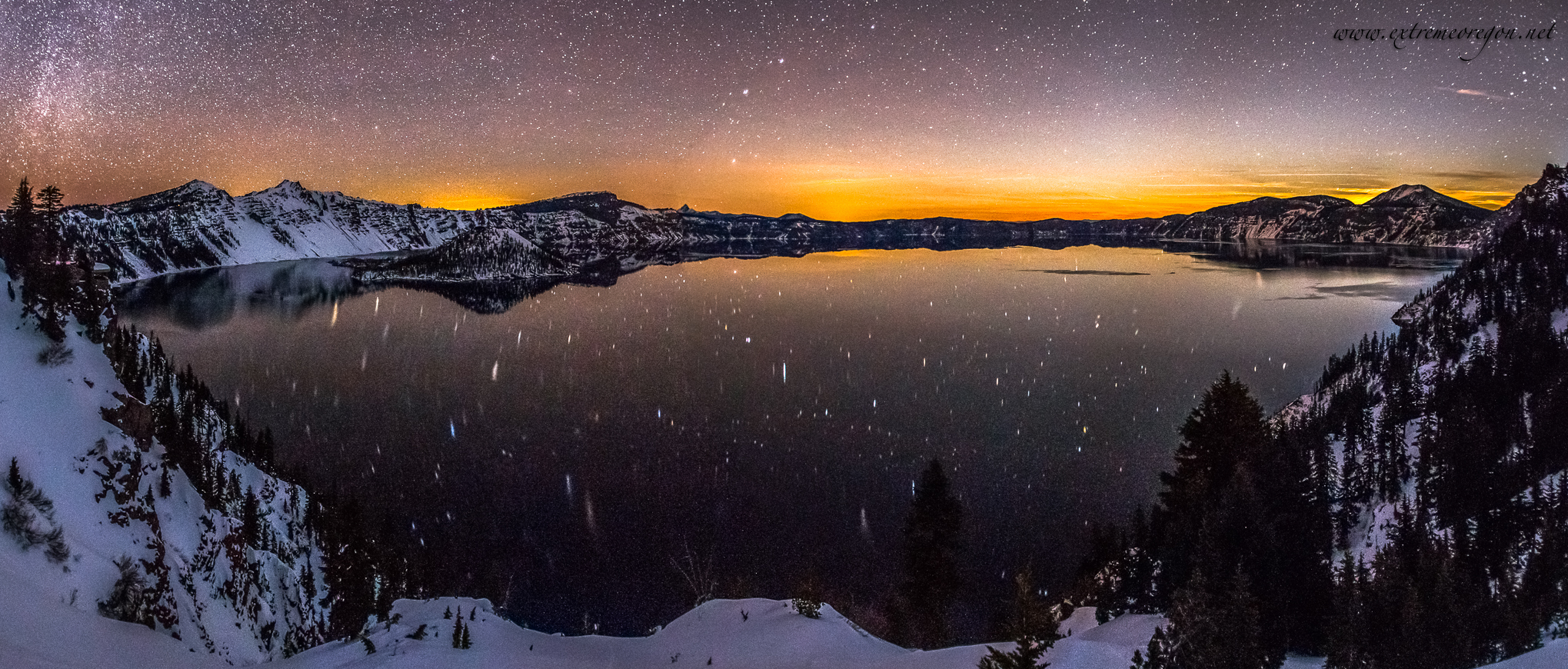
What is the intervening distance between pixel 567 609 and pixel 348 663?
61.1ft

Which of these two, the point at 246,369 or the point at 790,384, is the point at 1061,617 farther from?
the point at 246,369

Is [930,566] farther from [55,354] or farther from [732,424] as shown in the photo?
[55,354]

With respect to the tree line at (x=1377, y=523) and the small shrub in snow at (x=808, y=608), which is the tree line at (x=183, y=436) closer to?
the small shrub in snow at (x=808, y=608)

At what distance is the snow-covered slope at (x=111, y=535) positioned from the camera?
1499cm

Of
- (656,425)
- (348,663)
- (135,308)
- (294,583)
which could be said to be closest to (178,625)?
(348,663)

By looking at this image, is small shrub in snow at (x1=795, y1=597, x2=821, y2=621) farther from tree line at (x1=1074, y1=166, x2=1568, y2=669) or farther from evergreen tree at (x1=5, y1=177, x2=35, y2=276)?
evergreen tree at (x1=5, y1=177, x2=35, y2=276)

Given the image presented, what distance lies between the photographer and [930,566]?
2712 centimetres

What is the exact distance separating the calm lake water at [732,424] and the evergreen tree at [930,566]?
15.2ft

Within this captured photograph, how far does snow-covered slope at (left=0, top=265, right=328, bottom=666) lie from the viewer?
15.0 metres

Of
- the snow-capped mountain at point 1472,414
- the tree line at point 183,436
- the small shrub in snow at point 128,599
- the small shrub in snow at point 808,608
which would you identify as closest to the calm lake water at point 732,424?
the tree line at point 183,436

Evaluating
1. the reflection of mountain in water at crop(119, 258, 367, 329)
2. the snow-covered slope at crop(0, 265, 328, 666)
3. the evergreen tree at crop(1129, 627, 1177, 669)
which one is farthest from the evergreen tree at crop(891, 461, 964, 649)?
the reflection of mountain in water at crop(119, 258, 367, 329)

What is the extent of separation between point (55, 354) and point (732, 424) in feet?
128

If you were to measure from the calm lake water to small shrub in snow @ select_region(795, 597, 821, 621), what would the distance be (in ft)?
36.6

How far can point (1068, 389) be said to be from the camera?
63.1 metres
